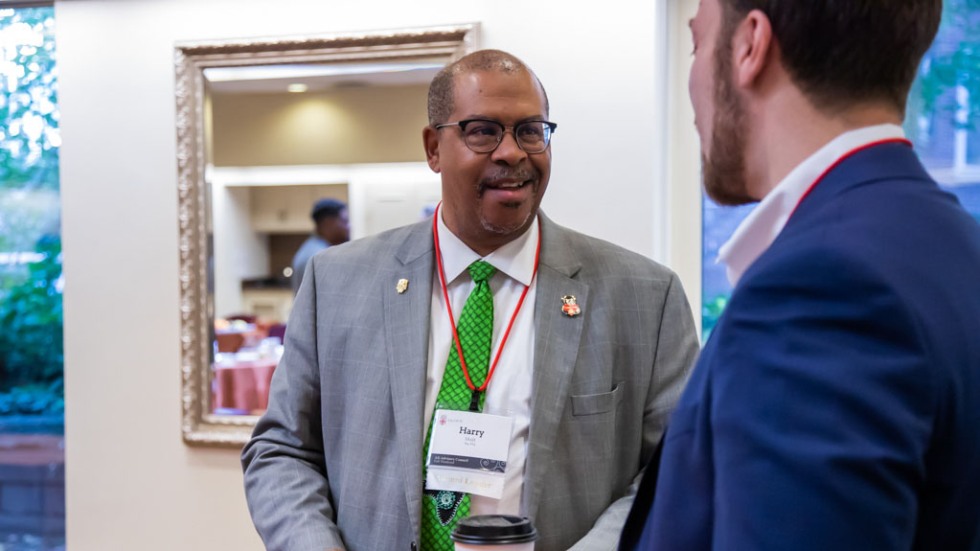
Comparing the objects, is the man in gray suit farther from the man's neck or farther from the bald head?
the man's neck

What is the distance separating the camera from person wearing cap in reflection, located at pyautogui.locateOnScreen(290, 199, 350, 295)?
3396 millimetres

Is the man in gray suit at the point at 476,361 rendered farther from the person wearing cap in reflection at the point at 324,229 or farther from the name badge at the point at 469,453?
the person wearing cap in reflection at the point at 324,229

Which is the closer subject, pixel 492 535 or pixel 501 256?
pixel 492 535

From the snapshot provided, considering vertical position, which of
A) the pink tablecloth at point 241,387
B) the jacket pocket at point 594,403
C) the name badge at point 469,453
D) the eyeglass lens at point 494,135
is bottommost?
the pink tablecloth at point 241,387

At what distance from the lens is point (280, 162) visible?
340cm

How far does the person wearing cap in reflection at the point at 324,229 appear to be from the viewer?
11.1 ft

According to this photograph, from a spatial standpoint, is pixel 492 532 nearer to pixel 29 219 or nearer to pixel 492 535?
pixel 492 535

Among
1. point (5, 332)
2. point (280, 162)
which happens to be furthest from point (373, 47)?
point (5, 332)

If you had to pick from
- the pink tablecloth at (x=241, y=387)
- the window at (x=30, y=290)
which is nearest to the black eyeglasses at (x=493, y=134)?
the pink tablecloth at (x=241, y=387)

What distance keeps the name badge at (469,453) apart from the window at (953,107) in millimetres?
2048

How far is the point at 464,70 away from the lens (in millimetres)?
1850

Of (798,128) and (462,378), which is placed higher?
(798,128)

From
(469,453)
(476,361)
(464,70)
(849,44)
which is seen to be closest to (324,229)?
(464,70)

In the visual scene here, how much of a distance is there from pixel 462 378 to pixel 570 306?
260 millimetres
